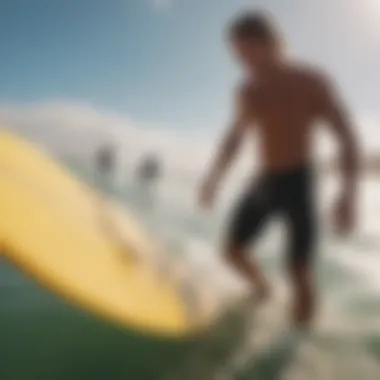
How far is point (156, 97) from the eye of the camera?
1318mm

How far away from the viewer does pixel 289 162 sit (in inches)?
48.6

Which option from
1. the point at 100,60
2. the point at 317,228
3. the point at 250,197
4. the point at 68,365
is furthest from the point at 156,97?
the point at 68,365

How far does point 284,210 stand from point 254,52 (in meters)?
0.23

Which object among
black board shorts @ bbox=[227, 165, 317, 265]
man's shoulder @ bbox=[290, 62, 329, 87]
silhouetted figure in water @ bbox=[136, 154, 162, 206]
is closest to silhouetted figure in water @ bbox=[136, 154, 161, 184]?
silhouetted figure in water @ bbox=[136, 154, 162, 206]

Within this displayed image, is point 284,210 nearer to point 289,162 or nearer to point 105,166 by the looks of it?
point 289,162

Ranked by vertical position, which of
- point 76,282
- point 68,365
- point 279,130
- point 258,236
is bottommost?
point 68,365

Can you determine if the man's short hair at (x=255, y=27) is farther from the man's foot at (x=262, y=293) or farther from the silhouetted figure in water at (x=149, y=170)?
the man's foot at (x=262, y=293)

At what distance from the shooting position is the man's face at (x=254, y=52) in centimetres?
125

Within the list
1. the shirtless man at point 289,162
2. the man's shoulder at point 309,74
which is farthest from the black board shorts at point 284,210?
the man's shoulder at point 309,74

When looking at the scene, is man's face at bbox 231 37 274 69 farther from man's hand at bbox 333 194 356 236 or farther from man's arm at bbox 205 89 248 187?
man's hand at bbox 333 194 356 236

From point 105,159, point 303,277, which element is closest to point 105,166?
point 105,159

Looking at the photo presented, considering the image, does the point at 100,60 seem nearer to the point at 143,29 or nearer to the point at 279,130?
the point at 143,29

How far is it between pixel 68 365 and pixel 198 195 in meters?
0.31

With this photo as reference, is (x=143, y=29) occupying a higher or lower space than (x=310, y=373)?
higher
